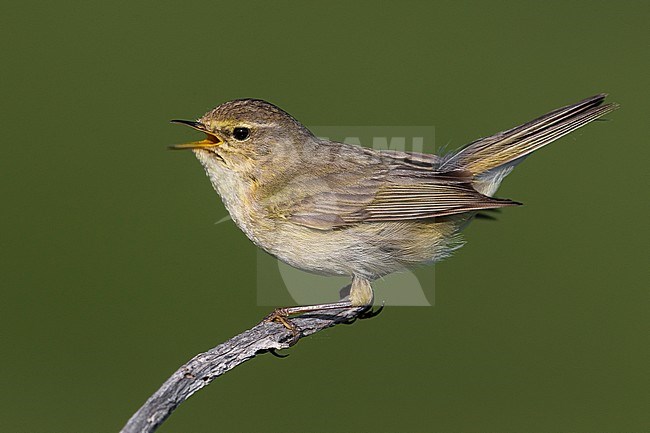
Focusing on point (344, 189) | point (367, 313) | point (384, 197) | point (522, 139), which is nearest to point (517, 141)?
point (522, 139)

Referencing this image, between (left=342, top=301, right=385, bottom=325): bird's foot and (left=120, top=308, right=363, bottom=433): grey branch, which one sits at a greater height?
(left=342, top=301, right=385, bottom=325): bird's foot

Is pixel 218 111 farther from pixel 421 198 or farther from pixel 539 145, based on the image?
pixel 539 145

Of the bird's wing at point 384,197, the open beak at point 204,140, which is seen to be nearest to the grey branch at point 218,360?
the bird's wing at point 384,197

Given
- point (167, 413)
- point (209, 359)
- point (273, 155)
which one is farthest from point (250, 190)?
point (167, 413)

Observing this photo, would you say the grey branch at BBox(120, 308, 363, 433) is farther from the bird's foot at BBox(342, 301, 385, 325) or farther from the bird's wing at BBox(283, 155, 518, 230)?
the bird's wing at BBox(283, 155, 518, 230)

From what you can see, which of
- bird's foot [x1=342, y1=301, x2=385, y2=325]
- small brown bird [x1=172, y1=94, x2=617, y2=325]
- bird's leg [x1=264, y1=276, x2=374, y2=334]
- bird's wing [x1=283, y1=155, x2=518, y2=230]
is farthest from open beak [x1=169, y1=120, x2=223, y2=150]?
bird's foot [x1=342, y1=301, x2=385, y2=325]

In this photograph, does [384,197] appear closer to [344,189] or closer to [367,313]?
[344,189]

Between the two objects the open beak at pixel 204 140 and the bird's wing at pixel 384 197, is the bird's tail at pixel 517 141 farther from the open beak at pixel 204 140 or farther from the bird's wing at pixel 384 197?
the open beak at pixel 204 140
